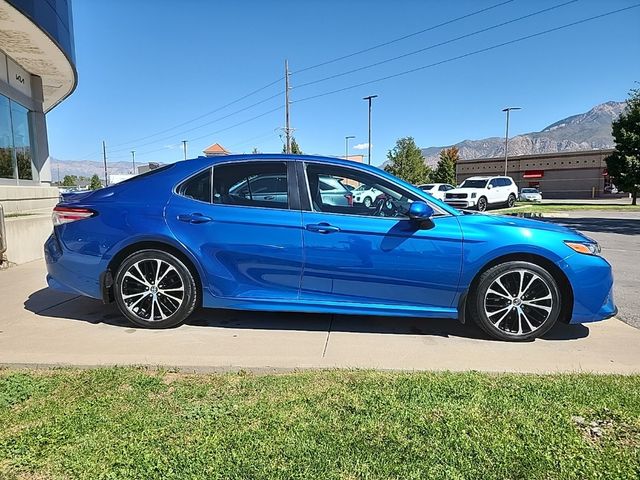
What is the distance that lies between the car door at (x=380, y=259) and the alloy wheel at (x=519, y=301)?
0.38 meters

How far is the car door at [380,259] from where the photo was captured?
3.82 metres

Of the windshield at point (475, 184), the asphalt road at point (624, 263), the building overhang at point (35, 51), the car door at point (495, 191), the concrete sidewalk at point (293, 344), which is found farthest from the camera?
the windshield at point (475, 184)

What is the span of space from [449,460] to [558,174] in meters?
62.3

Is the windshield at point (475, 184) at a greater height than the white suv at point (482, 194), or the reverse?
the windshield at point (475, 184)

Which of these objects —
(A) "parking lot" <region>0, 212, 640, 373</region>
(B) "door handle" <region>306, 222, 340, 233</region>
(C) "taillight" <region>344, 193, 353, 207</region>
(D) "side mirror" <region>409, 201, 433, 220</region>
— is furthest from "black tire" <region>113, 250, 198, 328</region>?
(D) "side mirror" <region>409, 201, 433, 220</region>

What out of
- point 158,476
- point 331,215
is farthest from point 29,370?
point 331,215

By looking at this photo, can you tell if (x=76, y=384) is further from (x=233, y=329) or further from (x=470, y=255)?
(x=470, y=255)

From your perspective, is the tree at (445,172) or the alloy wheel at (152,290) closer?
the alloy wheel at (152,290)

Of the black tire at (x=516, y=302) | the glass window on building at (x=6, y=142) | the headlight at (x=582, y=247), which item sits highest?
the glass window on building at (x=6, y=142)

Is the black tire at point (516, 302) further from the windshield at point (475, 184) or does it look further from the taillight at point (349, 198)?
the windshield at point (475, 184)

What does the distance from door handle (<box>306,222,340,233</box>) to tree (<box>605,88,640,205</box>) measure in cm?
3174

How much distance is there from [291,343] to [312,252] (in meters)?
0.82

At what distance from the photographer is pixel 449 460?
2162 millimetres

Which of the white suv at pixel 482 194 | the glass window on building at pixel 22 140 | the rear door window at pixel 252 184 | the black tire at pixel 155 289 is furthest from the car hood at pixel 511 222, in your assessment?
the white suv at pixel 482 194
